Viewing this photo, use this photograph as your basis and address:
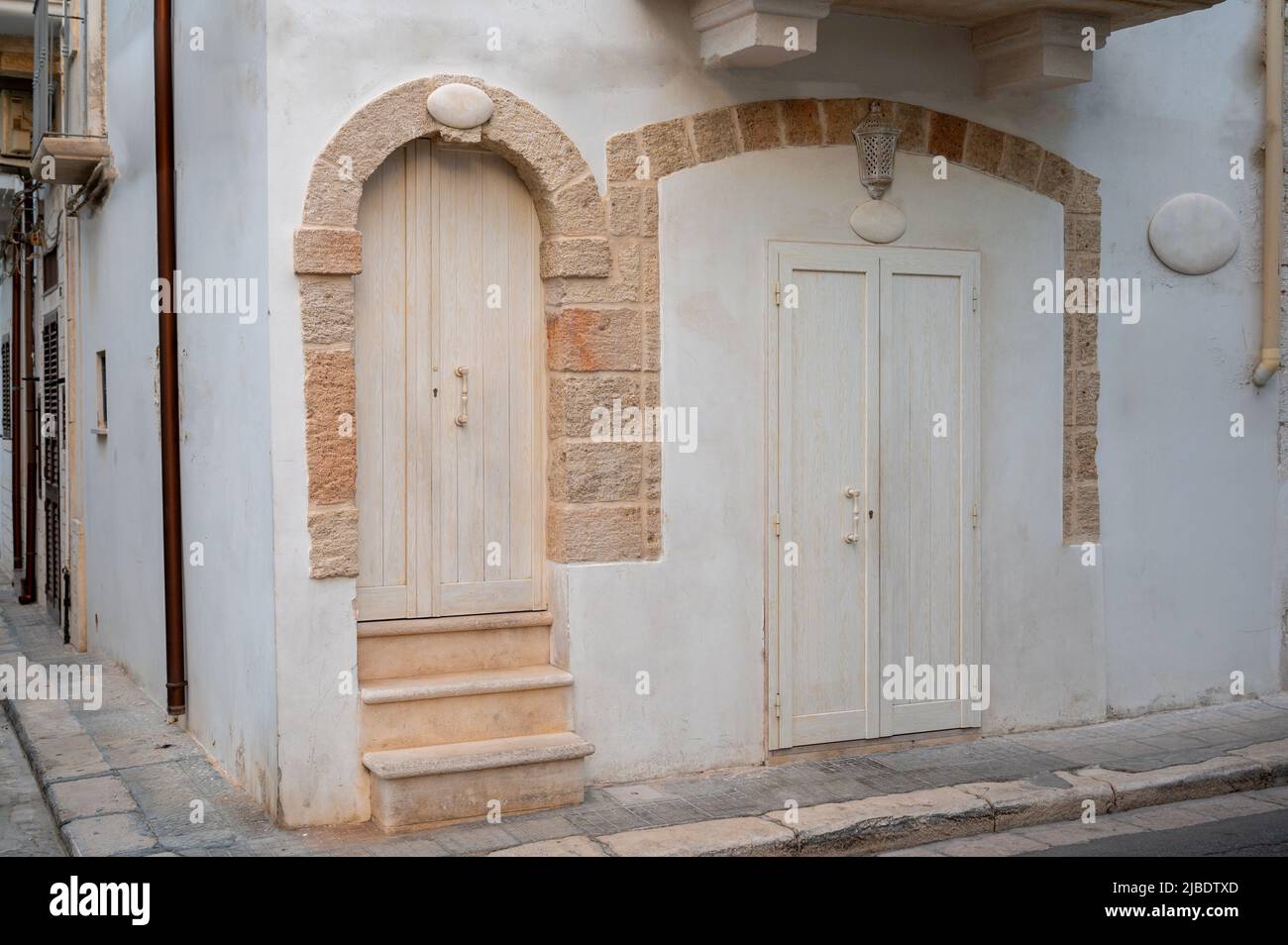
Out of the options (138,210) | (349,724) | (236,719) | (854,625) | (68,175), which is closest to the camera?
(349,724)

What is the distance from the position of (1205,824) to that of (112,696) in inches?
246

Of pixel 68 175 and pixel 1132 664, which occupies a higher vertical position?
pixel 68 175

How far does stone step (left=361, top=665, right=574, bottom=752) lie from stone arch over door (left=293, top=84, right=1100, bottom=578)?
0.57m

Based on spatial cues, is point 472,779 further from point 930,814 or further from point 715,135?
point 715,135

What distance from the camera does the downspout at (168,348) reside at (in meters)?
7.56

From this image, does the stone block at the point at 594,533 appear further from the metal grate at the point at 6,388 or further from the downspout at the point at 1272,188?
the metal grate at the point at 6,388

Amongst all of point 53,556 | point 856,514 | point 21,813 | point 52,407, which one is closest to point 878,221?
point 856,514

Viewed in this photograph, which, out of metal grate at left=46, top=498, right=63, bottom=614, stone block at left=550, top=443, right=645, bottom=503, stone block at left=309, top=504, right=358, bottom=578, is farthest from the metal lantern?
metal grate at left=46, top=498, right=63, bottom=614

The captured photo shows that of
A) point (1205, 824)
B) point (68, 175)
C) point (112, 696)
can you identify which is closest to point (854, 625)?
point (1205, 824)

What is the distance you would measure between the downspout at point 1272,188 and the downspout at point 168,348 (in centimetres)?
620

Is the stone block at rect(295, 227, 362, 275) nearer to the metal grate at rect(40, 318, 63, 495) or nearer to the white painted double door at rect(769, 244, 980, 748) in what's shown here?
the white painted double door at rect(769, 244, 980, 748)

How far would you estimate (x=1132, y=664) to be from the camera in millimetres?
7887

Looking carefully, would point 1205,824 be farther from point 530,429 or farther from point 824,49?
point 824,49

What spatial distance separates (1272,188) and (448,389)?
510 centimetres
